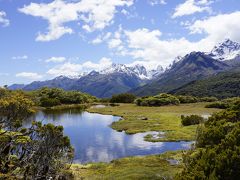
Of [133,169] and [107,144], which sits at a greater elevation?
[107,144]

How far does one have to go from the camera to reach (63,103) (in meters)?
175

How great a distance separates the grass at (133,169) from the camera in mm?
43541

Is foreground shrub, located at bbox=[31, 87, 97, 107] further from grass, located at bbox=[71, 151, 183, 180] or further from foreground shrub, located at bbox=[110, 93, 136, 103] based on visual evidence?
grass, located at bbox=[71, 151, 183, 180]

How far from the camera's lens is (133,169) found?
155 ft

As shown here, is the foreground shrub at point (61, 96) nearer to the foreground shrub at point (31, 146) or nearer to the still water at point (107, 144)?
the still water at point (107, 144)

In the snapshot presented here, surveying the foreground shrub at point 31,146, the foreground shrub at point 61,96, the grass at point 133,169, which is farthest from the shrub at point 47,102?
the foreground shrub at point 31,146

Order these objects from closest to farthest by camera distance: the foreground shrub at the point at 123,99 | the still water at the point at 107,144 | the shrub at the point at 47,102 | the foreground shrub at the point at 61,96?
the still water at the point at 107,144, the shrub at the point at 47,102, the foreground shrub at the point at 61,96, the foreground shrub at the point at 123,99

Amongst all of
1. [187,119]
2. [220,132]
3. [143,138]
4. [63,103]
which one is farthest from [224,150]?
[63,103]

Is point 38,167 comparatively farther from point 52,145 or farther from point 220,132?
point 220,132

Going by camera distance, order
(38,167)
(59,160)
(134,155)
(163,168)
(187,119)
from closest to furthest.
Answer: (38,167) → (59,160) → (163,168) → (134,155) → (187,119)

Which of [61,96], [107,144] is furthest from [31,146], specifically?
[61,96]

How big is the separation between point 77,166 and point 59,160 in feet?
31.8

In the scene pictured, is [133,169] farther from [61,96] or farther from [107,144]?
[61,96]

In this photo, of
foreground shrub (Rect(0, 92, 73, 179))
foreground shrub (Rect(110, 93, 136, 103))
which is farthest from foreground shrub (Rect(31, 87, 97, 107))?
foreground shrub (Rect(0, 92, 73, 179))
